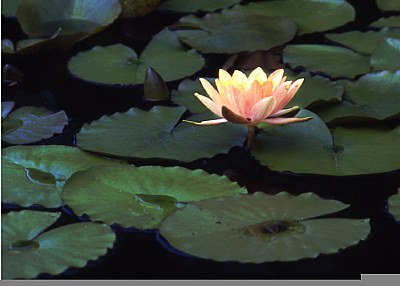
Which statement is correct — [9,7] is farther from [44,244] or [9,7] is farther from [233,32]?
[44,244]

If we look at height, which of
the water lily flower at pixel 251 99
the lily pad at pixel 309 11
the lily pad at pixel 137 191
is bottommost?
the lily pad at pixel 309 11

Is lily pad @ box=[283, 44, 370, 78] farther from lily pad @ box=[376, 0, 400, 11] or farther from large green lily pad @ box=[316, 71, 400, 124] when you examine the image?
lily pad @ box=[376, 0, 400, 11]

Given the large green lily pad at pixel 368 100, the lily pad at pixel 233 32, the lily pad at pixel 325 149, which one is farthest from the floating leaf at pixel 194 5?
the lily pad at pixel 325 149

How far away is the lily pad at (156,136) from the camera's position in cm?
209

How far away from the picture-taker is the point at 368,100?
7.63 ft

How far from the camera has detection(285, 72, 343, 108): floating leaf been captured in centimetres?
229

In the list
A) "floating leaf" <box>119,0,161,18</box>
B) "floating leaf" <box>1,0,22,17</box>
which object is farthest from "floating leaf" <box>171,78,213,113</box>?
"floating leaf" <box>1,0,22,17</box>

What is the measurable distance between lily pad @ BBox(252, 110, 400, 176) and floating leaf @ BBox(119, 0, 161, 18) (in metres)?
1.15

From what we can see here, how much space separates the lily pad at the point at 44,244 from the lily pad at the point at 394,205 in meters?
0.61

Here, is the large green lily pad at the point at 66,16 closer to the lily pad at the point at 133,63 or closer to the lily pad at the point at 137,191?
the lily pad at the point at 133,63

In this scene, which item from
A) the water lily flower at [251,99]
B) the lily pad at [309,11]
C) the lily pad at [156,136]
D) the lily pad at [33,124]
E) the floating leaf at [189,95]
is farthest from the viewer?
the lily pad at [309,11]

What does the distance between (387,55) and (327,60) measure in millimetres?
185

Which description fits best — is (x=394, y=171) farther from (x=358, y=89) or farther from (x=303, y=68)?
(x=303, y=68)

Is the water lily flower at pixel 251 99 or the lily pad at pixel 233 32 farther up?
the water lily flower at pixel 251 99
